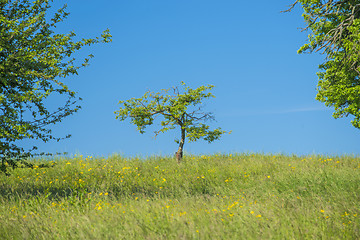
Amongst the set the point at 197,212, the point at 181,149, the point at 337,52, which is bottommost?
the point at 197,212

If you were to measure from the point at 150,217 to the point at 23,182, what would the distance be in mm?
8059

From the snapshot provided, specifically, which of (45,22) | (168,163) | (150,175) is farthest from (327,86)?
(45,22)

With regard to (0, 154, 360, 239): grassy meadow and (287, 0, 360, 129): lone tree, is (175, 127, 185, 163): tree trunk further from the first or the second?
(287, 0, 360, 129): lone tree

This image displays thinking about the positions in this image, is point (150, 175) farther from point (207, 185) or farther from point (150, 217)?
point (150, 217)

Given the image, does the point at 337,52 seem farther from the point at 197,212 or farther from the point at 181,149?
the point at 197,212

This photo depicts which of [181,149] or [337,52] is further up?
[337,52]

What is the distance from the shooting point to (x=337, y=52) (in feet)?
56.5

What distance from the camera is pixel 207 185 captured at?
1135 centimetres

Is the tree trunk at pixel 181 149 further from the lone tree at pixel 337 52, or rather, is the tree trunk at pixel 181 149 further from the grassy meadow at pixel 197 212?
the lone tree at pixel 337 52

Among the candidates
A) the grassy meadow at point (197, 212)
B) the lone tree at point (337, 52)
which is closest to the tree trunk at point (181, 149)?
the grassy meadow at point (197, 212)

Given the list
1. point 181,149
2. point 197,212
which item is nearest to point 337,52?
point 181,149

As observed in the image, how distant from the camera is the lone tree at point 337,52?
16125 millimetres

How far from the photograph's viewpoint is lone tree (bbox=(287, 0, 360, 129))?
16.1m

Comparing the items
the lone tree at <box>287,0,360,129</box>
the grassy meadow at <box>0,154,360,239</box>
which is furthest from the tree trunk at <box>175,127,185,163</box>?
the lone tree at <box>287,0,360,129</box>
